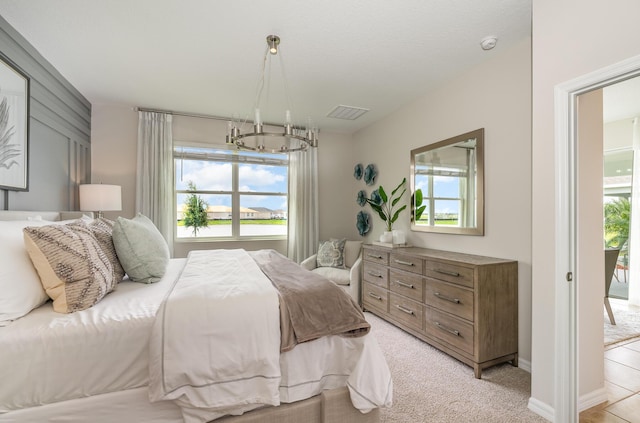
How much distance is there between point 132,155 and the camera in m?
3.93

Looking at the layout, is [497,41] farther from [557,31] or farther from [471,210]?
[471,210]

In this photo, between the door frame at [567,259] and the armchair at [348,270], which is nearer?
the door frame at [567,259]

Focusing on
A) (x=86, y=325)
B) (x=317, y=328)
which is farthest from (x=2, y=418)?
(x=317, y=328)

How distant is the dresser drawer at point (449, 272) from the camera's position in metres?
2.29

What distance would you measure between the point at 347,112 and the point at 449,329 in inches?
116

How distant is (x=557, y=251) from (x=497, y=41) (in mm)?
1765

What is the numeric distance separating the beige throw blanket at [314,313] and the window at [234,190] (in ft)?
9.84

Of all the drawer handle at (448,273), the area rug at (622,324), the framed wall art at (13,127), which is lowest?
the area rug at (622,324)

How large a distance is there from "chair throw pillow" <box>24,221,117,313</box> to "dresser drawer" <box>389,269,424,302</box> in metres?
2.47

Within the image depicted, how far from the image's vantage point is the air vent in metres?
3.88

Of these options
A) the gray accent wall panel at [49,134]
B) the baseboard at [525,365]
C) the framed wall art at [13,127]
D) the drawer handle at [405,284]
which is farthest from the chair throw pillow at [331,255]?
the framed wall art at [13,127]

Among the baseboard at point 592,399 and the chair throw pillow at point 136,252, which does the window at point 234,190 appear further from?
the baseboard at point 592,399

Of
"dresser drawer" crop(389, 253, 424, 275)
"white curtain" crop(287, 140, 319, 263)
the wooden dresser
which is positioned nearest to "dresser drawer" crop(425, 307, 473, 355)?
the wooden dresser

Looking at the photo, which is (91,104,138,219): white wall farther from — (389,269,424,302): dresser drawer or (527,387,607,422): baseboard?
(527,387,607,422): baseboard
